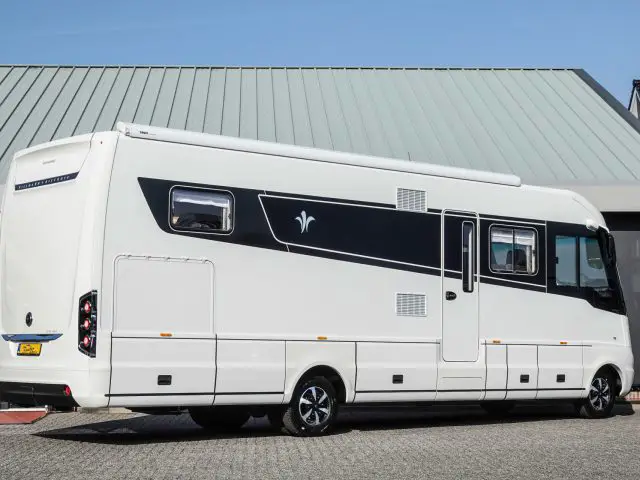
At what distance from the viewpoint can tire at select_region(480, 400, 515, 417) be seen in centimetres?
1581

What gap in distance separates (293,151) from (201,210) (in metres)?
1.52

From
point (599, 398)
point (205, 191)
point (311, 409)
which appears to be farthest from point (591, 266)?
point (205, 191)

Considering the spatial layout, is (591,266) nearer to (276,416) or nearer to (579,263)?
(579,263)

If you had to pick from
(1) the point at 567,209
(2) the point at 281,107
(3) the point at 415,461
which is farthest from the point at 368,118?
(3) the point at 415,461

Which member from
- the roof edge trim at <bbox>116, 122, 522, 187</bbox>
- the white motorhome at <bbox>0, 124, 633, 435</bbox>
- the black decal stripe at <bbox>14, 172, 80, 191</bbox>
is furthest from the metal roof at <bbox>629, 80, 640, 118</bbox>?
the black decal stripe at <bbox>14, 172, 80, 191</bbox>

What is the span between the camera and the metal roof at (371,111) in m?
21.4

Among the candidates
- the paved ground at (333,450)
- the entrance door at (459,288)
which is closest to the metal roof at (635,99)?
the paved ground at (333,450)

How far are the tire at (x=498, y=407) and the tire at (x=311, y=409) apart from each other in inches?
126

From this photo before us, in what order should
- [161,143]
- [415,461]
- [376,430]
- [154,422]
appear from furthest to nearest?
[154,422]
[376,430]
[161,143]
[415,461]

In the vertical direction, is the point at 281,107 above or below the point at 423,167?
above

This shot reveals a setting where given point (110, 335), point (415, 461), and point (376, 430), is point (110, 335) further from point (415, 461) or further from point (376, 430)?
point (376, 430)

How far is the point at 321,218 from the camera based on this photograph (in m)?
13.0

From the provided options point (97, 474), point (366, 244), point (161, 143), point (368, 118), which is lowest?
point (97, 474)

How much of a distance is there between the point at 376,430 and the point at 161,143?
4.83 meters
